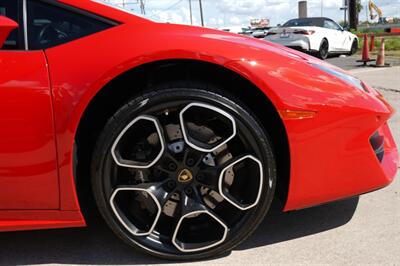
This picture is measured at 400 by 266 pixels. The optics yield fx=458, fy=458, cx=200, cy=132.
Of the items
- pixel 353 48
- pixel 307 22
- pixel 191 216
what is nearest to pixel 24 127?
pixel 191 216

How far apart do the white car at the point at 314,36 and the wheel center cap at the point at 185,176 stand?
11.8 metres

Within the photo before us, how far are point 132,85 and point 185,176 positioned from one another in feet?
1.69

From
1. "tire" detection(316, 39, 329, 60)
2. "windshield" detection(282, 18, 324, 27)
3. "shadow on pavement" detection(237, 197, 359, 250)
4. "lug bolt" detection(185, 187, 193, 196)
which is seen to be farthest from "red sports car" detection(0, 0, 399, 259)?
"windshield" detection(282, 18, 324, 27)

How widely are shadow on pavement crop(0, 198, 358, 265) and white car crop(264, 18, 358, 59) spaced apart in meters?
11.1

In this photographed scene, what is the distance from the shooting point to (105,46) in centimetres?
209

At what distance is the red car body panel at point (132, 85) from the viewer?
2018mm

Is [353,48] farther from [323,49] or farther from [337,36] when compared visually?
[323,49]

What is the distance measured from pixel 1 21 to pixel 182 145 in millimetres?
961

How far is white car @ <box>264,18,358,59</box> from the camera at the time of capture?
1330 centimetres

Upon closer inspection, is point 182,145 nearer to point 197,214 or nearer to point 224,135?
point 224,135

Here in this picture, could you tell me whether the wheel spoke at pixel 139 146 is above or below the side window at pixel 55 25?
below

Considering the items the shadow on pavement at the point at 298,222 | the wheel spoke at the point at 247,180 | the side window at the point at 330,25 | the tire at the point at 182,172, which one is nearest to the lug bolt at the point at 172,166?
the tire at the point at 182,172

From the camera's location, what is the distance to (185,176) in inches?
87.0

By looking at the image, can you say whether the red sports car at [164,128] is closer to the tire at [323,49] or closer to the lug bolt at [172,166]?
the lug bolt at [172,166]
